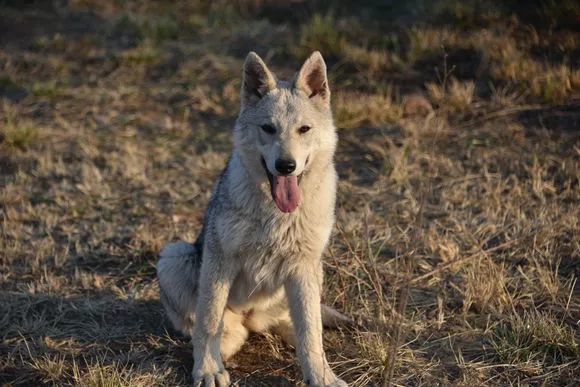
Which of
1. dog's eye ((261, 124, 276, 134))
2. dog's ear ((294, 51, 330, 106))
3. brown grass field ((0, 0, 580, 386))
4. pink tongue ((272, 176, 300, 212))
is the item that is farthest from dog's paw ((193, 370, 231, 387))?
dog's ear ((294, 51, 330, 106))

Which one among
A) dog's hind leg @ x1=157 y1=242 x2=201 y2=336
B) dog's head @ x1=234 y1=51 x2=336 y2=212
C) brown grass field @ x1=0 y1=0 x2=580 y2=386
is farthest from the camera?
dog's hind leg @ x1=157 y1=242 x2=201 y2=336

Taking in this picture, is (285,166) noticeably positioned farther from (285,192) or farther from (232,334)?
(232,334)

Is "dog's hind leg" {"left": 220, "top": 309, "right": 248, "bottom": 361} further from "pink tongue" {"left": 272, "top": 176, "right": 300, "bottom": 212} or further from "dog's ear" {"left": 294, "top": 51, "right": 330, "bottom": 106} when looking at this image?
"dog's ear" {"left": 294, "top": 51, "right": 330, "bottom": 106}

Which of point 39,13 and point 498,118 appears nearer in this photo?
point 498,118

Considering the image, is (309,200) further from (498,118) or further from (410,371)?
(498,118)

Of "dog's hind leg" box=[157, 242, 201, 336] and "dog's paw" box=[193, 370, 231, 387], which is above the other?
"dog's hind leg" box=[157, 242, 201, 336]

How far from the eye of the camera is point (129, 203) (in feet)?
23.0

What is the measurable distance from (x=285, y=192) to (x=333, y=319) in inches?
43.9

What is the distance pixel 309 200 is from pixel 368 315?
1026 mm

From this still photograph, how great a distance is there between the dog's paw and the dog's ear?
1.75 m

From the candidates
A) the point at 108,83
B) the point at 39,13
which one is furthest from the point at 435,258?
the point at 39,13

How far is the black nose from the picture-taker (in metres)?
4.11

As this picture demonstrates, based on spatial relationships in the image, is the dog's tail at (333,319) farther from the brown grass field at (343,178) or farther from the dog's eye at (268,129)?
the dog's eye at (268,129)

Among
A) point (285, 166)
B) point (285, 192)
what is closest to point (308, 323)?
point (285, 192)
